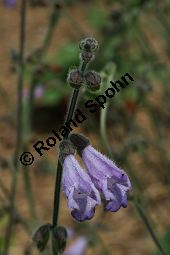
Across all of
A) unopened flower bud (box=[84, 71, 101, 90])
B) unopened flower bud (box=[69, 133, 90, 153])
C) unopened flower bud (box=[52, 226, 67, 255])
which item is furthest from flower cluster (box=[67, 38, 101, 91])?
unopened flower bud (box=[52, 226, 67, 255])

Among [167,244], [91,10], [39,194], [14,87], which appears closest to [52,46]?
[14,87]

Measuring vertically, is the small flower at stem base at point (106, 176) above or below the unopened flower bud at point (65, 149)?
below

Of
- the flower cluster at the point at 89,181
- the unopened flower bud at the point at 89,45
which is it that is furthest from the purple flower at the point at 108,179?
the unopened flower bud at the point at 89,45

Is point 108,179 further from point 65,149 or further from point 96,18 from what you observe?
point 96,18

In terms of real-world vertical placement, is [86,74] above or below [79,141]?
above

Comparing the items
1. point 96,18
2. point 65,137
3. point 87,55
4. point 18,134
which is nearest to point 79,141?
point 65,137

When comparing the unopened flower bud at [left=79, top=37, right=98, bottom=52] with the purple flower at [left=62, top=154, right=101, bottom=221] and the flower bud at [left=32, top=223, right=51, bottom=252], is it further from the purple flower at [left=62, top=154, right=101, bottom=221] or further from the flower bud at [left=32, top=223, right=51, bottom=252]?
the flower bud at [left=32, top=223, right=51, bottom=252]

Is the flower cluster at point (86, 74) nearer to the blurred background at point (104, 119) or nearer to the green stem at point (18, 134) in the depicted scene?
the blurred background at point (104, 119)
